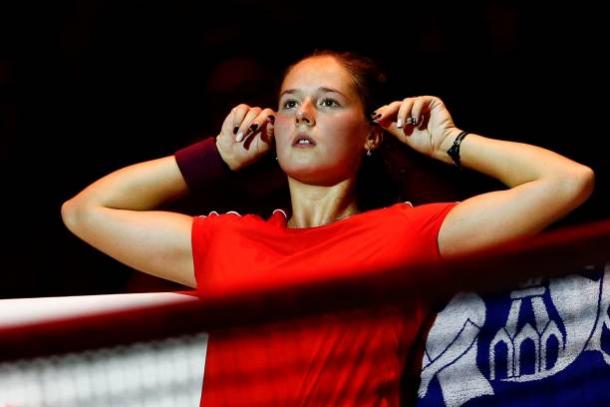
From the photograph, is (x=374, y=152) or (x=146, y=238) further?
(x=374, y=152)

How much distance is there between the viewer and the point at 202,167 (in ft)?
4.87

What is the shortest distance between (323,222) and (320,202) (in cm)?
4

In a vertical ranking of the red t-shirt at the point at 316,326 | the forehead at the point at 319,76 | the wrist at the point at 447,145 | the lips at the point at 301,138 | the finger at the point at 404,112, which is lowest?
the red t-shirt at the point at 316,326

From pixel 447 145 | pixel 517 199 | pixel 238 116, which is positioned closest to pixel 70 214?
pixel 238 116

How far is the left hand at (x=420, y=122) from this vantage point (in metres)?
1.40

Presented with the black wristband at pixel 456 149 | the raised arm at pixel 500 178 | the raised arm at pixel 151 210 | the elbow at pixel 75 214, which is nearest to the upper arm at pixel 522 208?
the raised arm at pixel 500 178

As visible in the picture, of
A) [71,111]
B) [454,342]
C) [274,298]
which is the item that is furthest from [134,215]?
[274,298]

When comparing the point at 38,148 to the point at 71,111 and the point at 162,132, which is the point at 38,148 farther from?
the point at 162,132

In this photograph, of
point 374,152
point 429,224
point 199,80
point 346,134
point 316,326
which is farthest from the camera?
point 199,80

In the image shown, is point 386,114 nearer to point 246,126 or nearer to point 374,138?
point 374,138

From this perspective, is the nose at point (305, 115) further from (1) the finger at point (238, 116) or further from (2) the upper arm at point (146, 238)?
(2) the upper arm at point (146, 238)

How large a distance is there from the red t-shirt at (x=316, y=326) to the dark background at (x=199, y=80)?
27cm

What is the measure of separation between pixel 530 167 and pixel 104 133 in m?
0.99

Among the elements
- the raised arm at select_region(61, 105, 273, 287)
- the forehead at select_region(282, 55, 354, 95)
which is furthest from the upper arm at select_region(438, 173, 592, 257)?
the raised arm at select_region(61, 105, 273, 287)
